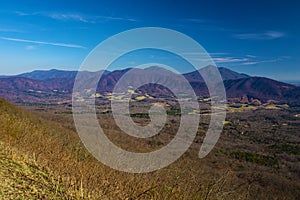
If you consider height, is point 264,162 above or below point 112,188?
below

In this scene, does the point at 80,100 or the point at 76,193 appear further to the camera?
the point at 80,100

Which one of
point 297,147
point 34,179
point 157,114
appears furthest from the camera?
point 157,114

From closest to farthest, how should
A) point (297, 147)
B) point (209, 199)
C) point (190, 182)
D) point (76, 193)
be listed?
point (76, 193)
point (209, 199)
point (190, 182)
point (297, 147)

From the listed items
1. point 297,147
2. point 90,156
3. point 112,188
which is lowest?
point 297,147

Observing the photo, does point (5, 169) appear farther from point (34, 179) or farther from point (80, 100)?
point (80, 100)

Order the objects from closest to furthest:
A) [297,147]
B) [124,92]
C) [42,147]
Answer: [42,147], [297,147], [124,92]

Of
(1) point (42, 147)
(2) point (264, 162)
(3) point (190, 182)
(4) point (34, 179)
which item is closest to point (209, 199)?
(3) point (190, 182)

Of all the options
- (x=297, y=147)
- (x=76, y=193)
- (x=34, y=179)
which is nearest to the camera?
(x=76, y=193)

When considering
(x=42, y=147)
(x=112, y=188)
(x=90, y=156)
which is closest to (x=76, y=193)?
(x=112, y=188)

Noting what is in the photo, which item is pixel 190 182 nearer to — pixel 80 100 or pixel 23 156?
pixel 23 156
